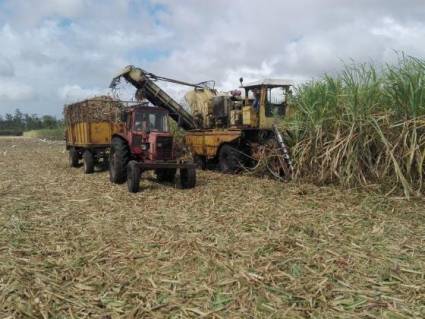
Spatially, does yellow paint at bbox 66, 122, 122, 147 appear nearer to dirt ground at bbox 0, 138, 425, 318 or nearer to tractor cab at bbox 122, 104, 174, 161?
tractor cab at bbox 122, 104, 174, 161

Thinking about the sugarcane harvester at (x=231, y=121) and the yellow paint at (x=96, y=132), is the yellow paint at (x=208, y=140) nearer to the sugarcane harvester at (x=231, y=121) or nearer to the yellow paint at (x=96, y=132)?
the sugarcane harvester at (x=231, y=121)

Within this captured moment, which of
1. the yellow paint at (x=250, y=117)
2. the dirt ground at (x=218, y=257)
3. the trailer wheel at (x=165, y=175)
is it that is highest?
the yellow paint at (x=250, y=117)

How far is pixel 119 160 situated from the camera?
998 cm

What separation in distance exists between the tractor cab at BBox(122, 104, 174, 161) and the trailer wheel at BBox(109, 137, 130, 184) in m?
0.16

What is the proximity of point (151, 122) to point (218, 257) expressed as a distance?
5996mm

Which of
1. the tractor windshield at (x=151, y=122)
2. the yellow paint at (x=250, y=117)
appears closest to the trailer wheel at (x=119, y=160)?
the tractor windshield at (x=151, y=122)

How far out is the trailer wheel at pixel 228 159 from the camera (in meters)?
11.9

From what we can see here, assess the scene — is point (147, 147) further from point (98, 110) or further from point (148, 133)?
point (98, 110)

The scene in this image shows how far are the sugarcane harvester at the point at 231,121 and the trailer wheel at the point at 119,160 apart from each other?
9.46 feet

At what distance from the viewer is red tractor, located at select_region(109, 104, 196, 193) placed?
30.8ft

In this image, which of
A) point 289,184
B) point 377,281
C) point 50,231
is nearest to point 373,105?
point 289,184

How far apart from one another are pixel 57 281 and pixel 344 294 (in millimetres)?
2476

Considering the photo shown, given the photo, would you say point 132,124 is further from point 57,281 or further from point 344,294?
point 344,294

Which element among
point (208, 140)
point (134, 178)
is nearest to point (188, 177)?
point (134, 178)
